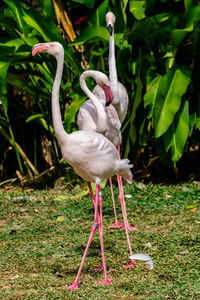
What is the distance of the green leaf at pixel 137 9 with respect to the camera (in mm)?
5791

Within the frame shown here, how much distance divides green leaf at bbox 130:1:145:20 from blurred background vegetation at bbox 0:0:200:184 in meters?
0.01

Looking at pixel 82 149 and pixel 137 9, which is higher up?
pixel 137 9

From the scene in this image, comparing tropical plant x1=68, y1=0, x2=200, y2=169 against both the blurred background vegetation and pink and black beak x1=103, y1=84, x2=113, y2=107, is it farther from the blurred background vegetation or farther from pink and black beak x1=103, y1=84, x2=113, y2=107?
pink and black beak x1=103, y1=84, x2=113, y2=107

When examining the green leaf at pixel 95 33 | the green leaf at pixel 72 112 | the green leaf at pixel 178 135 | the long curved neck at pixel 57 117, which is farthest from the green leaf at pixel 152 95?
the long curved neck at pixel 57 117

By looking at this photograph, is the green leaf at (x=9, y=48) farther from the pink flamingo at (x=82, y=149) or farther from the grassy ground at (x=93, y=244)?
the pink flamingo at (x=82, y=149)

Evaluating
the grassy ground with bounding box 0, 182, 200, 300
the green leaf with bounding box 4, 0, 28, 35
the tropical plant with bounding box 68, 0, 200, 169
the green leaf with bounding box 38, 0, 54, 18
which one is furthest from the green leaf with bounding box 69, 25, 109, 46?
the grassy ground with bounding box 0, 182, 200, 300

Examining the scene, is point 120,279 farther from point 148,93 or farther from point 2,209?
point 148,93

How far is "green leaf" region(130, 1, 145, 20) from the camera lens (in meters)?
5.79

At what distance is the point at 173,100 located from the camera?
583 cm

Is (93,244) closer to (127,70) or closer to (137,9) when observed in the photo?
(127,70)

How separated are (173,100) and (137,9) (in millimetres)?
1157

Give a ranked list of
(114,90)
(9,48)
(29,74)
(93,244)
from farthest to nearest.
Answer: (29,74)
(9,48)
(114,90)
(93,244)

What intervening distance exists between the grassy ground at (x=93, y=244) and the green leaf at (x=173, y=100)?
0.85 metres

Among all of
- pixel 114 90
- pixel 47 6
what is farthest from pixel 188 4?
pixel 114 90
